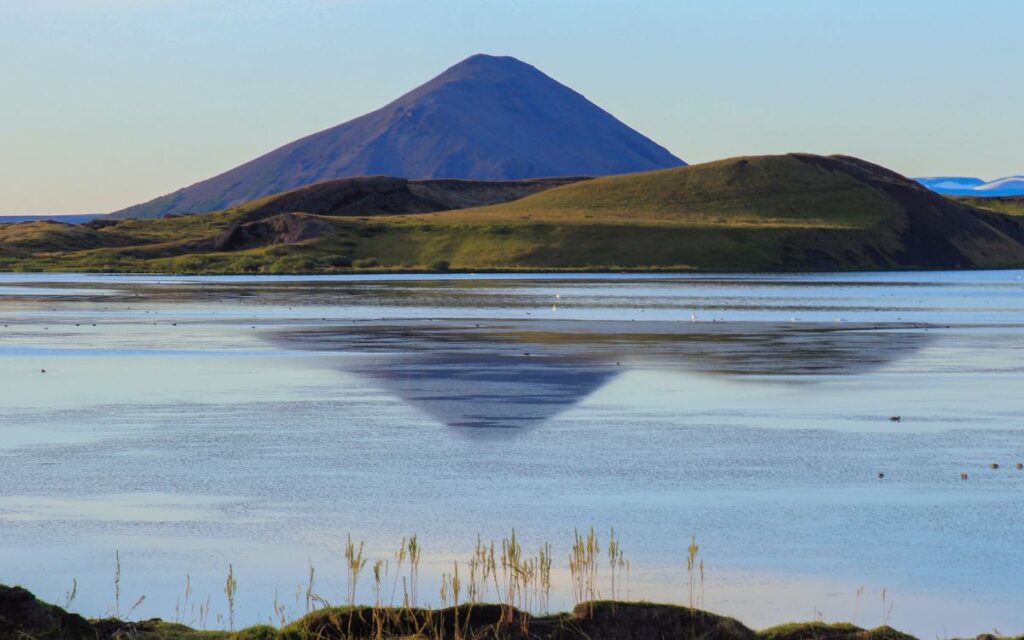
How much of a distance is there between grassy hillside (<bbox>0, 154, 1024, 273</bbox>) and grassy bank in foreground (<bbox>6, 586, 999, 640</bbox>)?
123 metres

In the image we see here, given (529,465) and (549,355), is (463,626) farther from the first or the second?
(549,355)

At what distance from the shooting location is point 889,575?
1209 centimetres

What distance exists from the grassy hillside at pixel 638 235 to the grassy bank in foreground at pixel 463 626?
12299 cm

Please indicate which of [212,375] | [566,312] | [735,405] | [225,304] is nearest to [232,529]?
[735,405]

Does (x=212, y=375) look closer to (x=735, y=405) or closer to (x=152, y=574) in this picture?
(x=735, y=405)

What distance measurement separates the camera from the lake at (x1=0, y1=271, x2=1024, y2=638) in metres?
12.0

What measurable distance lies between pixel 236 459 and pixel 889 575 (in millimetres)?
9347

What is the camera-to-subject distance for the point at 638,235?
15138cm

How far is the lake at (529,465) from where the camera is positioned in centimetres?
1198

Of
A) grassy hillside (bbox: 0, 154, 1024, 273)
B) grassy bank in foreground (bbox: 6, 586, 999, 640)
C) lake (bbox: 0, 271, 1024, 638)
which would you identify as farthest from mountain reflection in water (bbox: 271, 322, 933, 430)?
grassy hillside (bbox: 0, 154, 1024, 273)

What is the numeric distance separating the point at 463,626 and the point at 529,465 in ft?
28.3

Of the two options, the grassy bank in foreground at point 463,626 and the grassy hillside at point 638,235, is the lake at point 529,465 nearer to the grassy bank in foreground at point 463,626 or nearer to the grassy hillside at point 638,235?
the grassy bank in foreground at point 463,626

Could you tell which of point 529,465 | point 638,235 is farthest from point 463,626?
point 638,235

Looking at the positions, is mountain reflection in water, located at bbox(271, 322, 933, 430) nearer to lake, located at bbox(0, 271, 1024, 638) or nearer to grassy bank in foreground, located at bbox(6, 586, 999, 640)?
lake, located at bbox(0, 271, 1024, 638)
